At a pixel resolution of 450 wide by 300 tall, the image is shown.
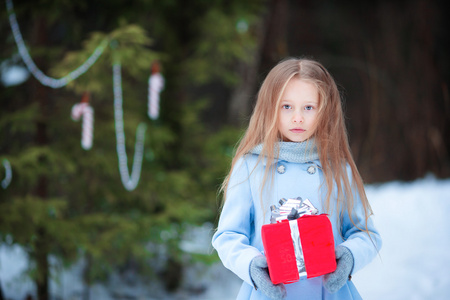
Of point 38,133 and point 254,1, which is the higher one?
point 254,1

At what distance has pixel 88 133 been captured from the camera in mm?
3354

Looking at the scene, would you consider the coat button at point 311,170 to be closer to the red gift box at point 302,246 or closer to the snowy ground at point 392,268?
the red gift box at point 302,246

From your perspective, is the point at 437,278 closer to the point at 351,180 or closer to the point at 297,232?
the point at 351,180

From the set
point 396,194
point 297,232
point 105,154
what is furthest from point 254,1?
point 297,232

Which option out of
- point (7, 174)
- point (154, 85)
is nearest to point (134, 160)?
point (154, 85)

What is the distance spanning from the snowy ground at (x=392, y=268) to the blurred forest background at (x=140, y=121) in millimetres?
269

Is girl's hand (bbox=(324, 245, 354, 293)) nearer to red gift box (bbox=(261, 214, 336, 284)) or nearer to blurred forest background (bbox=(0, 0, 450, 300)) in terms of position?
red gift box (bbox=(261, 214, 336, 284))

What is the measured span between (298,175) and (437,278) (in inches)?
104

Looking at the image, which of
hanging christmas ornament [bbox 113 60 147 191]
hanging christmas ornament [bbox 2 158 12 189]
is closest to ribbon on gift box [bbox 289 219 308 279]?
hanging christmas ornament [bbox 113 60 147 191]

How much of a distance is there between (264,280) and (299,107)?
63 centimetres

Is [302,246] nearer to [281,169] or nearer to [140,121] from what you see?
[281,169]

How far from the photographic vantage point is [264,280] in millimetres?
1298

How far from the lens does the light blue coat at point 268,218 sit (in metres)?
1.44

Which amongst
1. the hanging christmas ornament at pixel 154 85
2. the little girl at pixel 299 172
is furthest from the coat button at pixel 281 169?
the hanging christmas ornament at pixel 154 85
